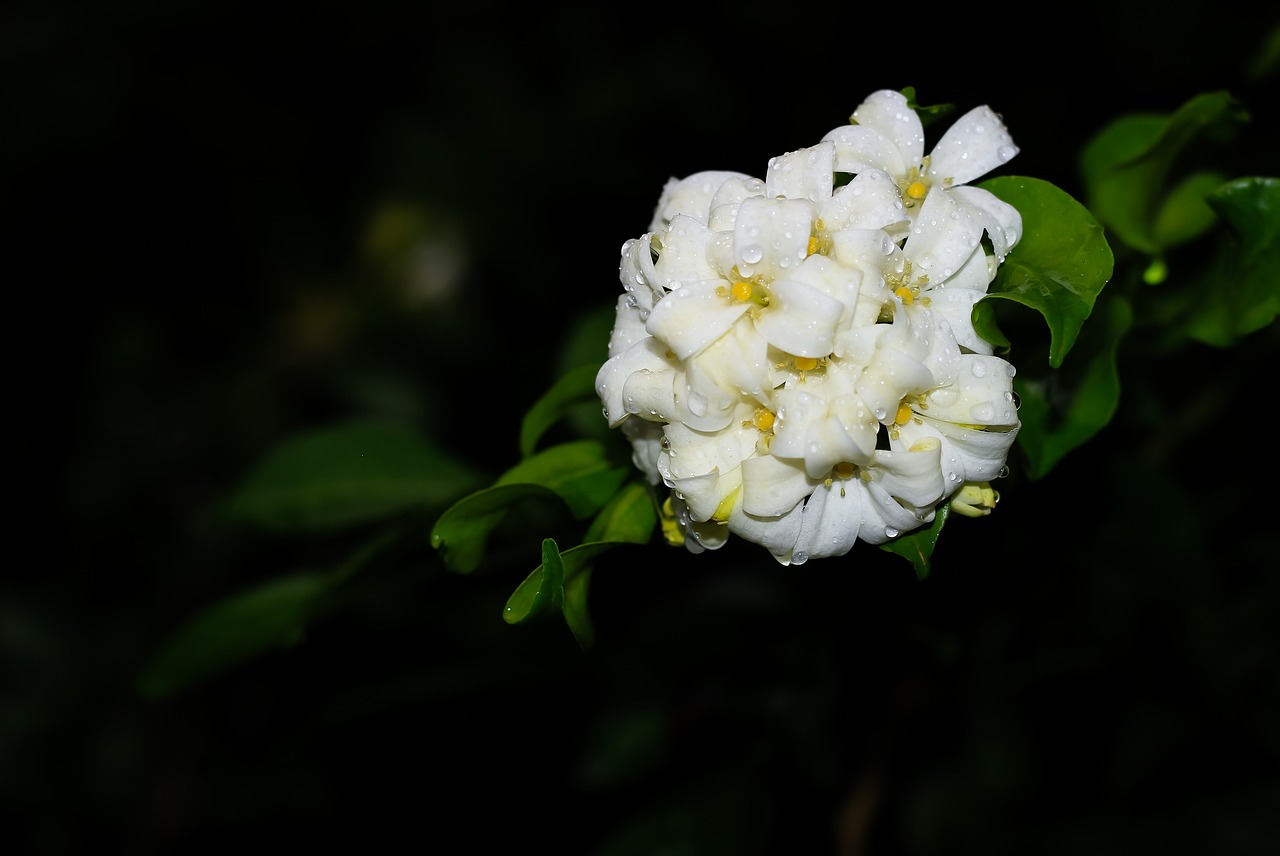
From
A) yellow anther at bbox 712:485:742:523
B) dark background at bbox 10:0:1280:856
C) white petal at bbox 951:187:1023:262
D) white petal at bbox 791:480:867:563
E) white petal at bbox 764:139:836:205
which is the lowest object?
dark background at bbox 10:0:1280:856

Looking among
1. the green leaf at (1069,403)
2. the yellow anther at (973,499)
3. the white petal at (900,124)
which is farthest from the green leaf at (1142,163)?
the yellow anther at (973,499)

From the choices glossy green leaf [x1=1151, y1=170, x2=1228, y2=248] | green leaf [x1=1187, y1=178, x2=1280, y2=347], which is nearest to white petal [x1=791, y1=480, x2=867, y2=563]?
green leaf [x1=1187, y1=178, x2=1280, y2=347]

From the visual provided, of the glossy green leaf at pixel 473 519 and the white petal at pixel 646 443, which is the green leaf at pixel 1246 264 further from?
the glossy green leaf at pixel 473 519

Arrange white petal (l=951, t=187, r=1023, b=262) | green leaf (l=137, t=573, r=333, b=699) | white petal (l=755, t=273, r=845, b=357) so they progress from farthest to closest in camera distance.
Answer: green leaf (l=137, t=573, r=333, b=699) < white petal (l=951, t=187, r=1023, b=262) < white petal (l=755, t=273, r=845, b=357)

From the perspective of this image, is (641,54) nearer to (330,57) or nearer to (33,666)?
(330,57)

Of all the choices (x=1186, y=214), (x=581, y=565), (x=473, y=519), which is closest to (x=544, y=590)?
(x=581, y=565)

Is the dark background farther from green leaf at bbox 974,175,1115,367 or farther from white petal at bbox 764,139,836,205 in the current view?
white petal at bbox 764,139,836,205

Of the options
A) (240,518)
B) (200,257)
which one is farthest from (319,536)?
(200,257)

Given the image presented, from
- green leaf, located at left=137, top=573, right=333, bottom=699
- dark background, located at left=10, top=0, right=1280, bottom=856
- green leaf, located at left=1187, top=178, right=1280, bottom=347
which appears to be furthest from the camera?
dark background, located at left=10, top=0, right=1280, bottom=856

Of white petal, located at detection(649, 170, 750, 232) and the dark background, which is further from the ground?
white petal, located at detection(649, 170, 750, 232)
